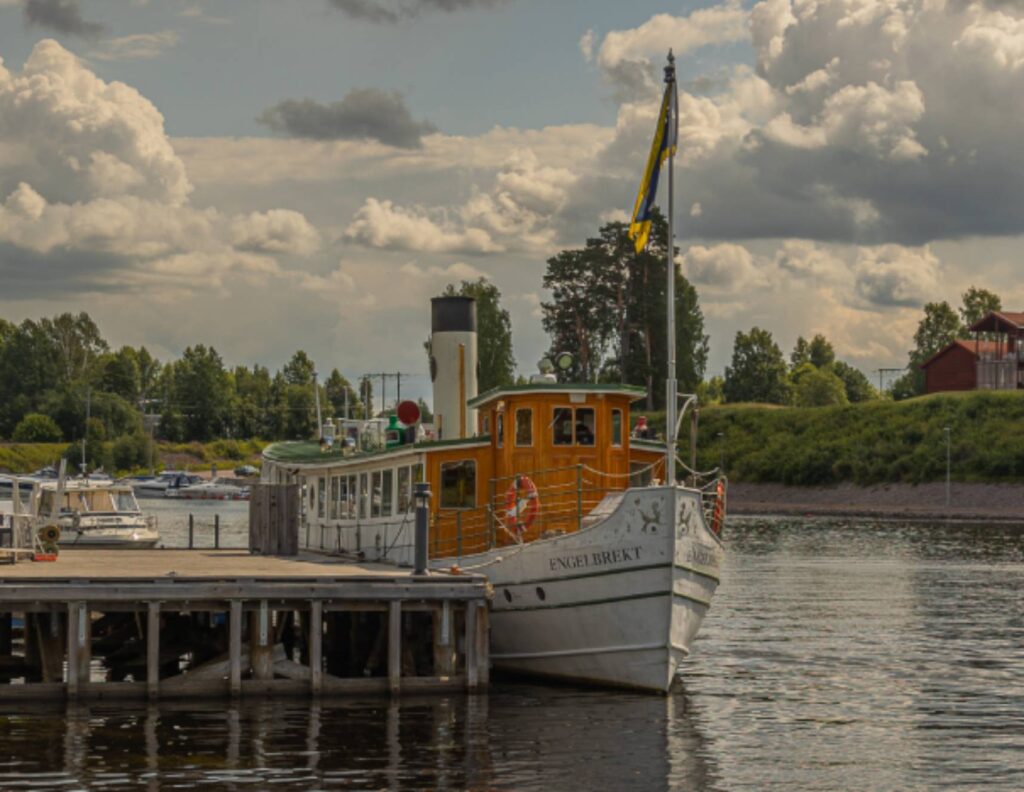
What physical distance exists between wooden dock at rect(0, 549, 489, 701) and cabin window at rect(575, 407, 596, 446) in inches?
193

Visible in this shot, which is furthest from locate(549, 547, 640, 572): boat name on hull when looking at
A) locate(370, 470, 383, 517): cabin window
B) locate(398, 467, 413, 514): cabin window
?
locate(370, 470, 383, 517): cabin window

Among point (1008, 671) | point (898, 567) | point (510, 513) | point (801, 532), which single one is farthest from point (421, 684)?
point (801, 532)

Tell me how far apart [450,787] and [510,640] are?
9.09 m

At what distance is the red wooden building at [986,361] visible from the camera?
144000 mm

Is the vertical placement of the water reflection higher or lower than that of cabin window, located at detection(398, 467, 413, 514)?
lower

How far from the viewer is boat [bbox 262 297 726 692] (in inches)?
1227

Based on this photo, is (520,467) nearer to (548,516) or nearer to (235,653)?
(548,516)

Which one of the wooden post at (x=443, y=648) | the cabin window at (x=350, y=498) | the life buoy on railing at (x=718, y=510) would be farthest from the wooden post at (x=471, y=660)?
the cabin window at (x=350, y=498)

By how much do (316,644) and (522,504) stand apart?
5.51 metres

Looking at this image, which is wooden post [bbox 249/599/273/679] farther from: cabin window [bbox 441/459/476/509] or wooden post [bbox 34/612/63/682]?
cabin window [bbox 441/459/476/509]

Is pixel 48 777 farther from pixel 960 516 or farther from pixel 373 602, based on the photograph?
pixel 960 516

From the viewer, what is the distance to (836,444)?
14150 centimetres

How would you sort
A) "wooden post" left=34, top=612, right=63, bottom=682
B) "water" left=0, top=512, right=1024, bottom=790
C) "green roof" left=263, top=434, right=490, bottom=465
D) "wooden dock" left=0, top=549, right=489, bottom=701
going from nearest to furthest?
"water" left=0, top=512, right=1024, bottom=790
"wooden dock" left=0, top=549, right=489, bottom=701
"wooden post" left=34, top=612, right=63, bottom=682
"green roof" left=263, top=434, right=490, bottom=465

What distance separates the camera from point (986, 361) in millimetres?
148625
